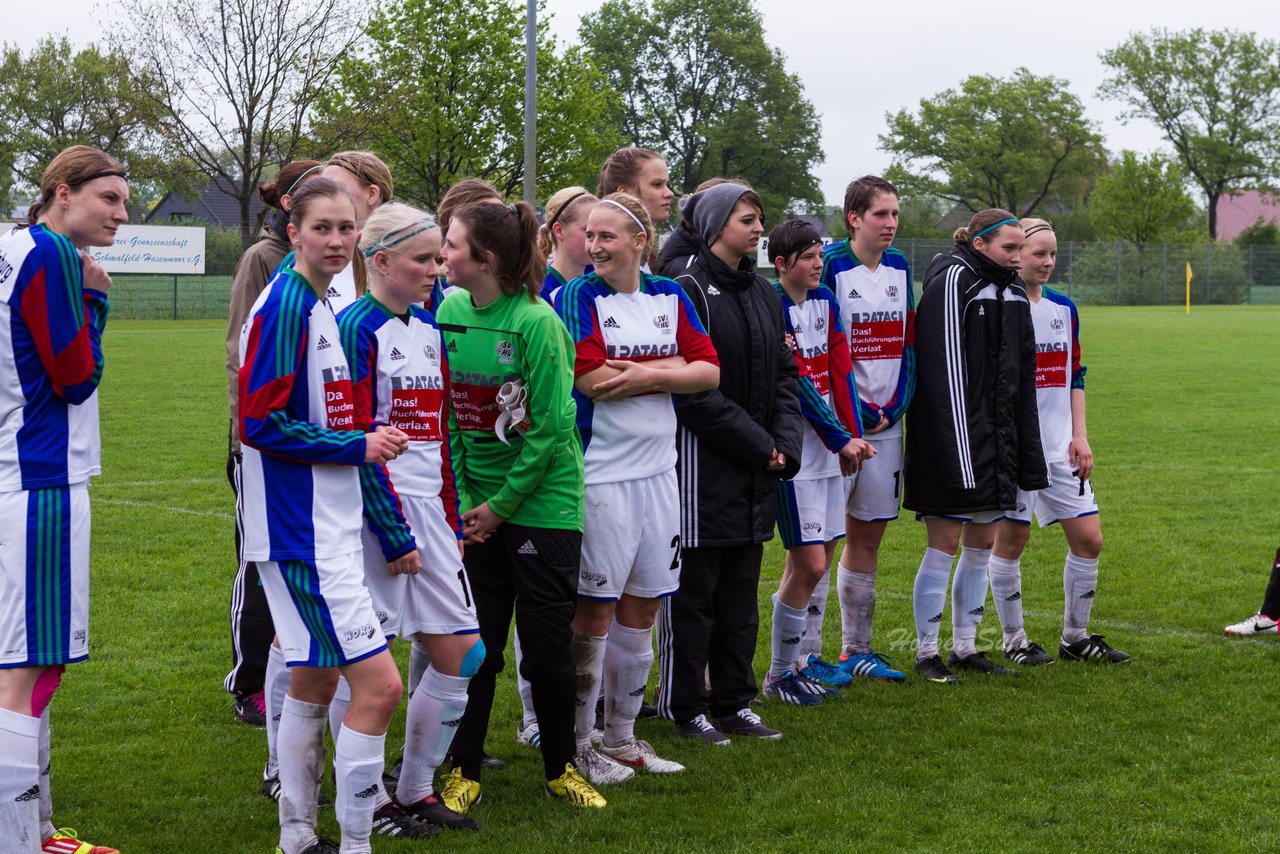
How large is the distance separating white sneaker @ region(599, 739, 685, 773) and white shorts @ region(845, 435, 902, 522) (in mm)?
1808

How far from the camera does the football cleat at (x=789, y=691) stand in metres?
5.87

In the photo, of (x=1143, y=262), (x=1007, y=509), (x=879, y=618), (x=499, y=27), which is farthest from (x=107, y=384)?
(x=1143, y=262)

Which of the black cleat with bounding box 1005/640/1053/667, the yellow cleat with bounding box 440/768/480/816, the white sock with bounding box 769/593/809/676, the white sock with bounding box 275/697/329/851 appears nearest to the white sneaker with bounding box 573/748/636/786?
the yellow cleat with bounding box 440/768/480/816

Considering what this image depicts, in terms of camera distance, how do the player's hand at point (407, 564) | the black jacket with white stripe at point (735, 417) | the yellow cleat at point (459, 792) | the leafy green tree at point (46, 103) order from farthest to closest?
1. the leafy green tree at point (46, 103)
2. the black jacket with white stripe at point (735, 417)
3. the yellow cleat at point (459, 792)
4. the player's hand at point (407, 564)

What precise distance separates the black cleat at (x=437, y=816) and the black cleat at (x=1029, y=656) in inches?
128

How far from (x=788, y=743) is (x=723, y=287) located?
1802 millimetres

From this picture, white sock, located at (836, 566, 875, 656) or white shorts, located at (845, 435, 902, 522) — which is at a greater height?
white shorts, located at (845, 435, 902, 522)

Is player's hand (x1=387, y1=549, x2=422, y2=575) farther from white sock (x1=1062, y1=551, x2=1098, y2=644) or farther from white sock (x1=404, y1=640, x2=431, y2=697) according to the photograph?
white sock (x1=1062, y1=551, x2=1098, y2=644)

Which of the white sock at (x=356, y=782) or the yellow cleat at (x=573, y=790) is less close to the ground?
the white sock at (x=356, y=782)

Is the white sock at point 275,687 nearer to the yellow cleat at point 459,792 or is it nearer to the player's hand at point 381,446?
the yellow cleat at point 459,792

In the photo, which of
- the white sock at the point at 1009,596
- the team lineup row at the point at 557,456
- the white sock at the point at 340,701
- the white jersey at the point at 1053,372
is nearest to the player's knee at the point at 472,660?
the team lineup row at the point at 557,456

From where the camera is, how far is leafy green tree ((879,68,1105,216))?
75688mm

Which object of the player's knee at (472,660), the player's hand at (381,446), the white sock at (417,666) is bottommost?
the white sock at (417,666)

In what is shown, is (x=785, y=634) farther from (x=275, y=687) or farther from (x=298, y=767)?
(x=298, y=767)
